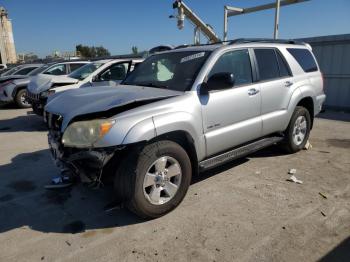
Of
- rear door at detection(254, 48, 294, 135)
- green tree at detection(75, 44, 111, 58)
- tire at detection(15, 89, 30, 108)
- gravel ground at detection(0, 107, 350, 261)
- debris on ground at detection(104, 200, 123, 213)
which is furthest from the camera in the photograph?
green tree at detection(75, 44, 111, 58)

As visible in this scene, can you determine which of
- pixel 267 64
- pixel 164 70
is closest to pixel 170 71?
pixel 164 70

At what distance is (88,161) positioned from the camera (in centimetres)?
329

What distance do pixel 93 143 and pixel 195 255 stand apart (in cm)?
144

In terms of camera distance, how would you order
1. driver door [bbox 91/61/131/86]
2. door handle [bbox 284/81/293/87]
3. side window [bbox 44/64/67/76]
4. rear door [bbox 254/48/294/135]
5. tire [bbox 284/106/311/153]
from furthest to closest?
side window [bbox 44/64/67/76] → driver door [bbox 91/61/131/86] → tire [bbox 284/106/311/153] → door handle [bbox 284/81/293/87] → rear door [bbox 254/48/294/135]

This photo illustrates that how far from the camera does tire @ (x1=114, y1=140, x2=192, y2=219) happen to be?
3271mm

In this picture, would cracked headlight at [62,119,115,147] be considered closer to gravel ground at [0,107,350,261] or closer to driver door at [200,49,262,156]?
gravel ground at [0,107,350,261]

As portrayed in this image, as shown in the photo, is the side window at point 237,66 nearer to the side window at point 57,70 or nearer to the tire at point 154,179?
the tire at point 154,179

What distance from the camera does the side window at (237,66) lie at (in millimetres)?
4254

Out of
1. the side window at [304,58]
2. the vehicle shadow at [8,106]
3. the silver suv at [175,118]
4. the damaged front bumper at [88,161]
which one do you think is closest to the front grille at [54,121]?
the silver suv at [175,118]

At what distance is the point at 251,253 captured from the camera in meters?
2.92

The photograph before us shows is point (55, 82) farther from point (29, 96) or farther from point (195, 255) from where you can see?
point (195, 255)

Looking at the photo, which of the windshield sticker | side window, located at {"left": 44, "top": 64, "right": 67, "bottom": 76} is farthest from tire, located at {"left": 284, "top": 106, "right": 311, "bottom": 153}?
side window, located at {"left": 44, "top": 64, "right": 67, "bottom": 76}

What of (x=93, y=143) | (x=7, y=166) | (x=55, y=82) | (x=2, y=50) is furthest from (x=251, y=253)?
(x=2, y=50)

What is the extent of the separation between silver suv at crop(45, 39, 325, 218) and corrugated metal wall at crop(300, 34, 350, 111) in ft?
20.9
